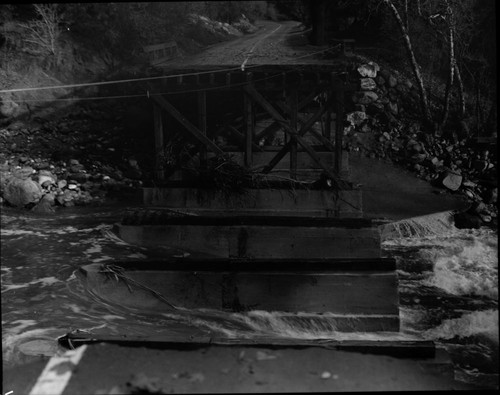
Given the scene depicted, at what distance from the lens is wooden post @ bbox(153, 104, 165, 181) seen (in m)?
6.46

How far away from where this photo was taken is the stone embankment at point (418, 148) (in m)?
7.14

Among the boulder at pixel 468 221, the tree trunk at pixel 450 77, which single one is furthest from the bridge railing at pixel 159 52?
the boulder at pixel 468 221

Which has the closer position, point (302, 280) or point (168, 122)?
point (302, 280)

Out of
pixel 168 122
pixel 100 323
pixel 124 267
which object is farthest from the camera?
pixel 168 122

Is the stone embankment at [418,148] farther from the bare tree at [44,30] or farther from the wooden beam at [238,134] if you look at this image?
the bare tree at [44,30]

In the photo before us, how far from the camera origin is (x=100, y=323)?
4.28 metres

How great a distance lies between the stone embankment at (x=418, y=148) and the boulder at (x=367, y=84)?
0.23 m

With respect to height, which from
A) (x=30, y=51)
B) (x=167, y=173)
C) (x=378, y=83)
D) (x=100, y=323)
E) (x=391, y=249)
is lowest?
(x=391, y=249)

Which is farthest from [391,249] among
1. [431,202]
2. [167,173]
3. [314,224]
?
[167,173]

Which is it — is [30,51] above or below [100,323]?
above

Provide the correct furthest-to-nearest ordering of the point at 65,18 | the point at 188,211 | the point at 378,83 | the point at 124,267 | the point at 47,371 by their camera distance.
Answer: the point at 378,83 < the point at 65,18 < the point at 188,211 < the point at 124,267 < the point at 47,371

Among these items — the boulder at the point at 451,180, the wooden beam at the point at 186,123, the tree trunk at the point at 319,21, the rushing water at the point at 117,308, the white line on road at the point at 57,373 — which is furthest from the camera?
the tree trunk at the point at 319,21

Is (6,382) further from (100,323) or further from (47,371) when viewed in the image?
(100,323)

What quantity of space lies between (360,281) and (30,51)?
5300 millimetres
